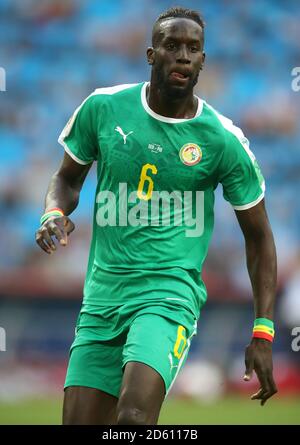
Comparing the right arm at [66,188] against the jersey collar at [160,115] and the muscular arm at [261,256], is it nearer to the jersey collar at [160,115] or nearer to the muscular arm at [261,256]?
the jersey collar at [160,115]

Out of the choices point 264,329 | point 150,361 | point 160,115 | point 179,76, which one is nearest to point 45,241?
point 150,361

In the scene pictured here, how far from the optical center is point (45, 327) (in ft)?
41.2

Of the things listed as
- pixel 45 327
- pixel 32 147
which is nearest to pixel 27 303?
pixel 45 327

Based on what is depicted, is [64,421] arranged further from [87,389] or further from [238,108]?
[238,108]

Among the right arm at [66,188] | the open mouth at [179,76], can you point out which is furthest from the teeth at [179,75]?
the right arm at [66,188]

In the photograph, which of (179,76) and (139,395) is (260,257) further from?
(139,395)

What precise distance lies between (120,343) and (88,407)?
0.38 m

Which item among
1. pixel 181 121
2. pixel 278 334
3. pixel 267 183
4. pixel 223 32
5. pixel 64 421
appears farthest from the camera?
pixel 223 32

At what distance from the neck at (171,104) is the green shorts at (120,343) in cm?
116

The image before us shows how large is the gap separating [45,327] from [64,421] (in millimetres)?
7558

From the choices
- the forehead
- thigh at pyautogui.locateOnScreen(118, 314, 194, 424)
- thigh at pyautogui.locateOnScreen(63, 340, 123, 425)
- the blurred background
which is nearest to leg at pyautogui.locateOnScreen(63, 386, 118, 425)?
thigh at pyautogui.locateOnScreen(63, 340, 123, 425)

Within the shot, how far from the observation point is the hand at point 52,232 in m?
4.83

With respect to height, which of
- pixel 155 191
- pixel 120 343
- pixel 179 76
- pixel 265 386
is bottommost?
pixel 265 386

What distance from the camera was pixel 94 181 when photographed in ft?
45.8
